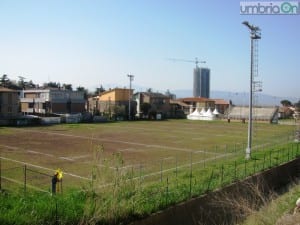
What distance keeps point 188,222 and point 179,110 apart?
107243 mm

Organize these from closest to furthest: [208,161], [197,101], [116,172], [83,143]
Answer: [116,172]
[208,161]
[83,143]
[197,101]

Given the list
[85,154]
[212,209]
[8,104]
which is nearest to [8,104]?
[8,104]

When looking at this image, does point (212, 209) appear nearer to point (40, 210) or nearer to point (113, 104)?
point (40, 210)

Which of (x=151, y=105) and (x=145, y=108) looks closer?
(x=145, y=108)

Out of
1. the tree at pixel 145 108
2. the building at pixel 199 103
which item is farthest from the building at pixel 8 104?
the building at pixel 199 103

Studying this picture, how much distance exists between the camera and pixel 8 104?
76562mm

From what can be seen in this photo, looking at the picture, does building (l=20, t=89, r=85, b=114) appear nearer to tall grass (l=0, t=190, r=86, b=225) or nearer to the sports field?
the sports field

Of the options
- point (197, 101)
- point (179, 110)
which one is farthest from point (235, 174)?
point (197, 101)

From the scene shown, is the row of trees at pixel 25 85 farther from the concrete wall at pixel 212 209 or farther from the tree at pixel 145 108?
the concrete wall at pixel 212 209

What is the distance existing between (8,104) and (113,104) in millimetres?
32930

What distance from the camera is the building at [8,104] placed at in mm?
75500

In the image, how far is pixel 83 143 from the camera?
151 ft

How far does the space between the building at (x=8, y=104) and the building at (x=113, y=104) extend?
2452 centimetres

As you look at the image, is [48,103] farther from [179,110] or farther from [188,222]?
[188,222]
